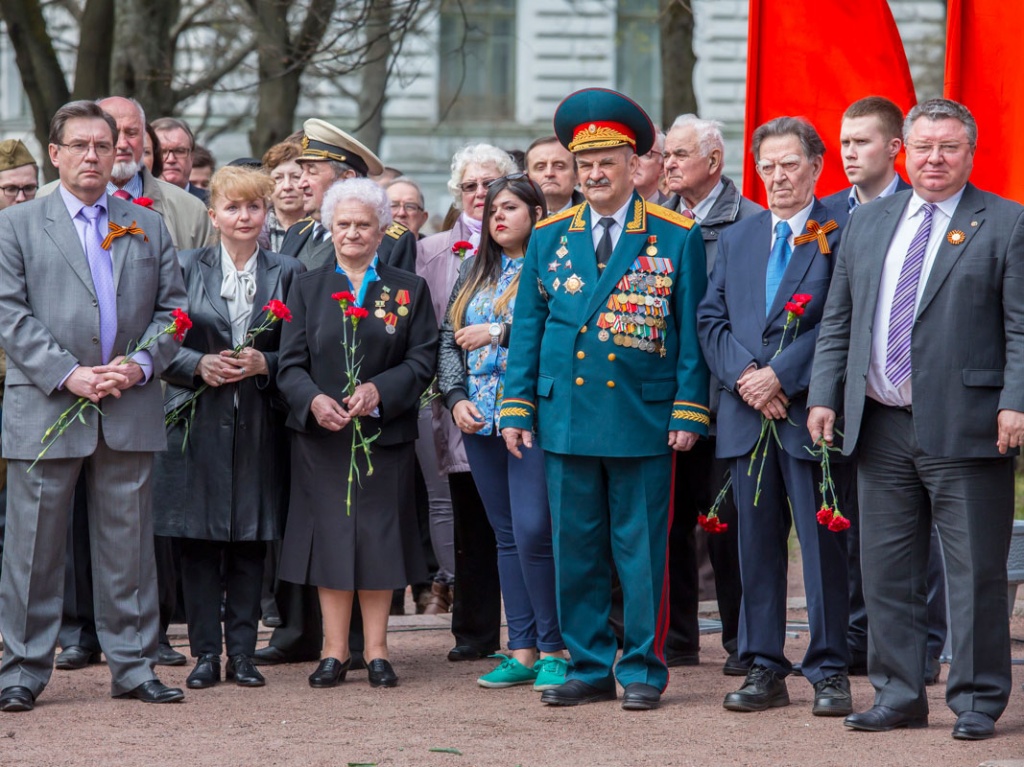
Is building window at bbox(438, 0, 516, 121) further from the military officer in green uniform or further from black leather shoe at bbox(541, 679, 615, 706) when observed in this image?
black leather shoe at bbox(541, 679, 615, 706)

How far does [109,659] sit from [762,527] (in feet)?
8.63

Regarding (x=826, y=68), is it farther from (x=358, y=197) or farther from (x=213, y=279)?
(x=213, y=279)

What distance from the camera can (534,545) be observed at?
22.6 feet

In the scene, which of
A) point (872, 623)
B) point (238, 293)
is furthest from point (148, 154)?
point (872, 623)

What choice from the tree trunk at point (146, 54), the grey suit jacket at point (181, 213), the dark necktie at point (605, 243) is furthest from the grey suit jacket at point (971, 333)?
the tree trunk at point (146, 54)

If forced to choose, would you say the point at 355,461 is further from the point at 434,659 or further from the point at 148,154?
the point at 148,154

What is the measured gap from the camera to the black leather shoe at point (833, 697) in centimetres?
630

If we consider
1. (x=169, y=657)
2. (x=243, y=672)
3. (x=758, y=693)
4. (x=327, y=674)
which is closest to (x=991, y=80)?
(x=758, y=693)

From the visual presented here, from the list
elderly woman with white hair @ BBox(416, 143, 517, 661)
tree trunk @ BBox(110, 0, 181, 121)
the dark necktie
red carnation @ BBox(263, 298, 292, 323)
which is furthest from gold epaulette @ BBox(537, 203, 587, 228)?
tree trunk @ BBox(110, 0, 181, 121)

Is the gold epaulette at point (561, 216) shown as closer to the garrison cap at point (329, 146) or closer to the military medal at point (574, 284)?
the military medal at point (574, 284)

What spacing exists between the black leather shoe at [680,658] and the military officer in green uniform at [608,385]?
0.89 m

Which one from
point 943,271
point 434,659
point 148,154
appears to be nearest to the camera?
point 943,271

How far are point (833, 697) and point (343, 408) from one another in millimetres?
2254

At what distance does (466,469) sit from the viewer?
7.55m
